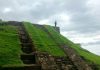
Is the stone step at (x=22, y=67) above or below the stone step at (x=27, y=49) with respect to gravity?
below

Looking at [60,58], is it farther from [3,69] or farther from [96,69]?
[3,69]

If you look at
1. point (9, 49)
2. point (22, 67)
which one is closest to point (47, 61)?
point (22, 67)

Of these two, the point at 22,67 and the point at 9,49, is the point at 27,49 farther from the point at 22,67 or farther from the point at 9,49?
the point at 22,67

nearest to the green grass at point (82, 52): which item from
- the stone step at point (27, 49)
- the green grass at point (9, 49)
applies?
the stone step at point (27, 49)

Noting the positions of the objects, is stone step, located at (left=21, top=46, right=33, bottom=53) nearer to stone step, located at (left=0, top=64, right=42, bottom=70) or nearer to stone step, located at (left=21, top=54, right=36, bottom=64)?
stone step, located at (left=21, top=54, right=36, bottom=64)

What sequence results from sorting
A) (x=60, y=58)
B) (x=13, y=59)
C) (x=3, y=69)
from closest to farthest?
(x=3, y=69) → (x=13, y=59) → (x=60, y=58)

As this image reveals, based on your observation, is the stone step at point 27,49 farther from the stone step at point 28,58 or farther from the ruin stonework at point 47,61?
the stone step at point 28,58

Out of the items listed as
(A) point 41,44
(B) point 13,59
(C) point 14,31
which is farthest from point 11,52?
(C) point 14,31

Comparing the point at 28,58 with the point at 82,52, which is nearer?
the point at 28,58

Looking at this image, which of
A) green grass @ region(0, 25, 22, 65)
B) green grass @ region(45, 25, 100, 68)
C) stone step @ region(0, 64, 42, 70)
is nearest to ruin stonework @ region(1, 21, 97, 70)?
stone step @ region(0, 64, 42, 70)

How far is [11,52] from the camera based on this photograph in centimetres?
2584

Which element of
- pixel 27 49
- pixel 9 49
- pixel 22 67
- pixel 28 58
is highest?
pixel 9 49

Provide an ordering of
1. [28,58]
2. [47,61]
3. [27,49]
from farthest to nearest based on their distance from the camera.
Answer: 1. [27,49]
2. [28,58]
3. [47,61]

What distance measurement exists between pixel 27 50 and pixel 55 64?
5.15 metres
